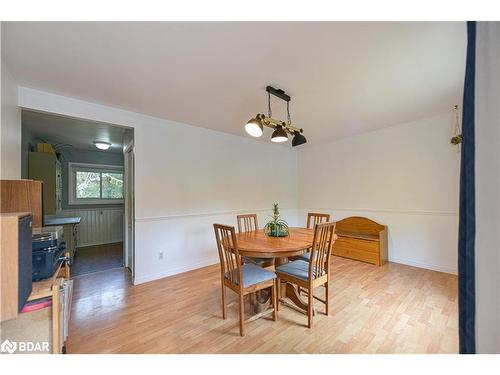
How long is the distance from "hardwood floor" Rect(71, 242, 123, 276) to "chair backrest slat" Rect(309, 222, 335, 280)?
3.38 meters

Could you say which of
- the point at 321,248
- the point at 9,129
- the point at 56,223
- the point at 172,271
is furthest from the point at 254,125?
the point at 56,223

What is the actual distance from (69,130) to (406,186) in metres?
5.93

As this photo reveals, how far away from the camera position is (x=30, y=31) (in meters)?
1.42

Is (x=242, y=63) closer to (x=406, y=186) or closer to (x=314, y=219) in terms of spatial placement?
(x=314, y=219)

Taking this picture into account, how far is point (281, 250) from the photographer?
5.97ft

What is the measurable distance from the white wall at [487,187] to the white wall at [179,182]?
10.5ft

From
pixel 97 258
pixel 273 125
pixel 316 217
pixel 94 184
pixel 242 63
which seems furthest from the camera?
pixel 94 184

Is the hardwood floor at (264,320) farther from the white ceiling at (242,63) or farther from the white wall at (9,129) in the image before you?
the white ceiling at (242,63)

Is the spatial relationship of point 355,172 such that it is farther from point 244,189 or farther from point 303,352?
point 303,352

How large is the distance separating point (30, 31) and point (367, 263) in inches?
185

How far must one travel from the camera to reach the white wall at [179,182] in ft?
9.39

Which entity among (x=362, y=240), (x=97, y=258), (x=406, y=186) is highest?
(x=406, y=186)

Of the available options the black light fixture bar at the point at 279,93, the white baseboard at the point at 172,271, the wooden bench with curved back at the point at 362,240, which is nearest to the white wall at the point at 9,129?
the white baseboard at the point at 172,271
